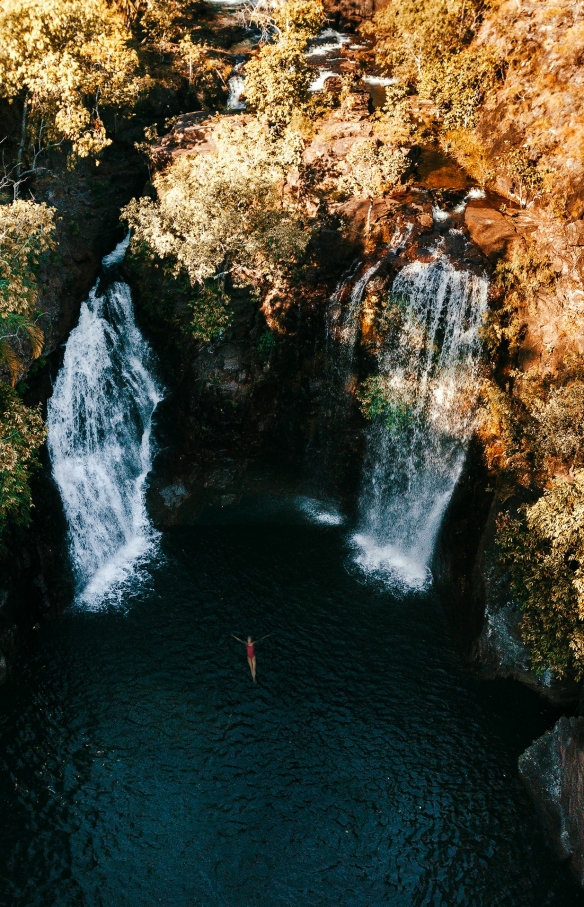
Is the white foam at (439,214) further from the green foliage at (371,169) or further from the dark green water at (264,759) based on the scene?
the dark green water at (264,759)

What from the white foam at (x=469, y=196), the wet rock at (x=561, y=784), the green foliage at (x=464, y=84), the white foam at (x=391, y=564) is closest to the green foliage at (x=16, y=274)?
the white foam at (x=391, y=564)

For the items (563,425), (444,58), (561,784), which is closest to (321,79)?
(444,58)

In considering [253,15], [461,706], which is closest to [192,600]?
[461,706]

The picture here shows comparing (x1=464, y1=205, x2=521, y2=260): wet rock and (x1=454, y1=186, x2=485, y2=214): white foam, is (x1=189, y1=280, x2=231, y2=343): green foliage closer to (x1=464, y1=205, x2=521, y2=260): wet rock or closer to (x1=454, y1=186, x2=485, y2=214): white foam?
(x1=464, y1=205, x2=521, y2=260): wet rock

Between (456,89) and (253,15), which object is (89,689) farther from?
(253,15)

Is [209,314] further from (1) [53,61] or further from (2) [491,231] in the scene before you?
(2) [491,231]

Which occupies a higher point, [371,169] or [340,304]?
[371,169]

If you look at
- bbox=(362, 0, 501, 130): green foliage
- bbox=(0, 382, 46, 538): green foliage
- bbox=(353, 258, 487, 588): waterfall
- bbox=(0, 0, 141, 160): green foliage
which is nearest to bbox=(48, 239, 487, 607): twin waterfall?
bbox=(353, 258, 487, 588): waterfall
